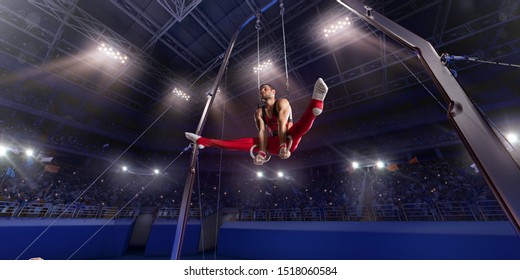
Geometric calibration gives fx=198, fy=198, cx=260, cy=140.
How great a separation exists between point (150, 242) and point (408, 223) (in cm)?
1186

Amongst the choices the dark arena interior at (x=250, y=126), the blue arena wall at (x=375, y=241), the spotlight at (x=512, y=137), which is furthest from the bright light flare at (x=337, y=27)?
the spotlight at (x=512, y=137)

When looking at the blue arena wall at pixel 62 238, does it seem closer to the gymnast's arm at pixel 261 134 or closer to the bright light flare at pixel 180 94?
the bright light flare at pixel 180 94

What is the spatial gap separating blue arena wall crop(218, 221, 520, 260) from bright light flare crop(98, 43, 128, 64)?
9887mm

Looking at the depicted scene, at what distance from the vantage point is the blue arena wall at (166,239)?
1057cm

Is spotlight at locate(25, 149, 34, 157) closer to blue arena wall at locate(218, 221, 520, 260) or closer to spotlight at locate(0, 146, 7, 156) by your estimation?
spotlight at locate(0, 146, 7, 156)

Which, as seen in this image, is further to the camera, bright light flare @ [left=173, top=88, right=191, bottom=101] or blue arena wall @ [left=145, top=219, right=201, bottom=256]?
bright light flare @ [left=173, top=88, right=191, bottom=101]

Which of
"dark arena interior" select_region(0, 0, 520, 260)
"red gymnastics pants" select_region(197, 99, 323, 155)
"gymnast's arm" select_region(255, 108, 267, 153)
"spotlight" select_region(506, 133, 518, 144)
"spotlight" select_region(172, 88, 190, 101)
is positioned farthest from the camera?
"spotlight" select_region(172, 88, 190, 101)

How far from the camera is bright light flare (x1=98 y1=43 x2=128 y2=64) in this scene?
8.36 m

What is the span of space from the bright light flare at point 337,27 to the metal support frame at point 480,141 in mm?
6311

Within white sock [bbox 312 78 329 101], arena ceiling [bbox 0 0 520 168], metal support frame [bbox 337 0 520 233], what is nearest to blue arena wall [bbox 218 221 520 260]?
arena ceiling [bbox 0 0 520 168]

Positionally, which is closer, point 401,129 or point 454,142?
point 454,142

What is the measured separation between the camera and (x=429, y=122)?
11508 millimetres

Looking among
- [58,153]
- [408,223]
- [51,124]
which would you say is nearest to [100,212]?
[58,153]

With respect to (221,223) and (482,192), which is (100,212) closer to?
(221,223)
